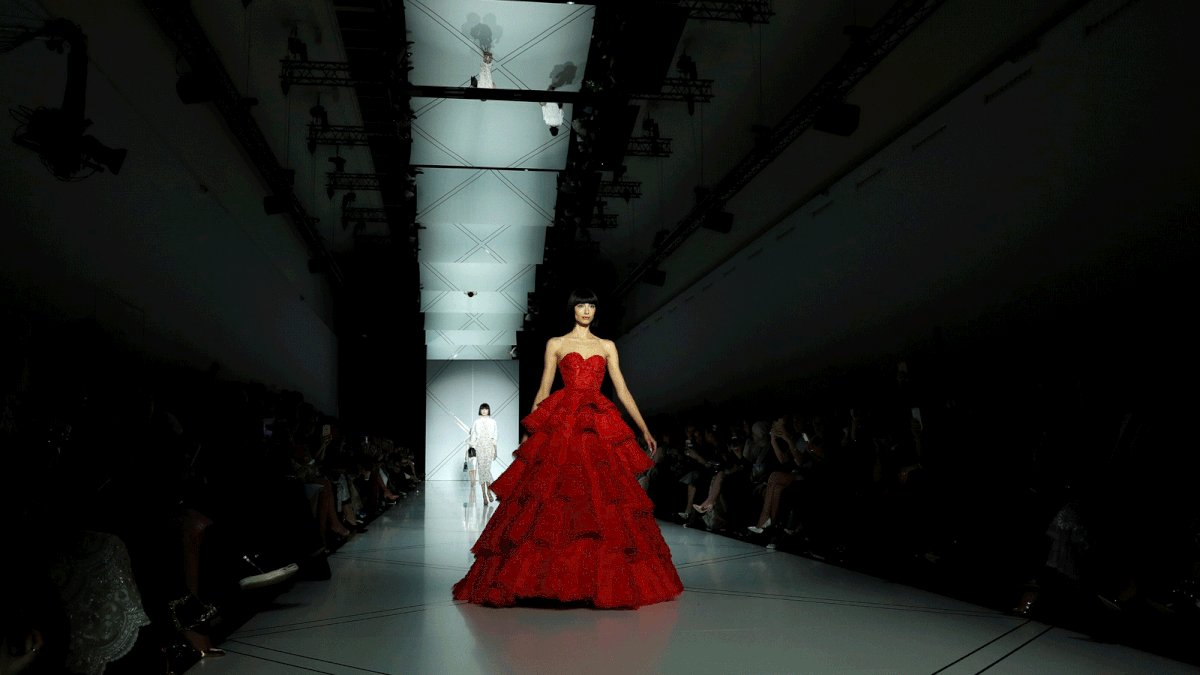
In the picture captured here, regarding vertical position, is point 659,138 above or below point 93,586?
above

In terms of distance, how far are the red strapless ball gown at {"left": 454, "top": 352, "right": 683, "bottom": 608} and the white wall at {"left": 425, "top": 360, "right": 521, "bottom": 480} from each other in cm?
1457

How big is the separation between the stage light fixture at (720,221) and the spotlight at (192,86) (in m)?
5.23

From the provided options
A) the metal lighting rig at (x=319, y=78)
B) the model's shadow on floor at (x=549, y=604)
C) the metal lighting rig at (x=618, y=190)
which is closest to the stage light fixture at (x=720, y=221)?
the metal lighting rig at (x=618, y=190)

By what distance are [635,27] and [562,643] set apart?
17.5ft

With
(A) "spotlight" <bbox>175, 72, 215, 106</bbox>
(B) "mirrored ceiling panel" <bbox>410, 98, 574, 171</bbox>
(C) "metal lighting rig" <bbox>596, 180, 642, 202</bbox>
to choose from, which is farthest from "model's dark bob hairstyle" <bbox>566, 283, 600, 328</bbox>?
(C) "metal lighting rig" <bbox>596, 180, 642, 202</bbox>

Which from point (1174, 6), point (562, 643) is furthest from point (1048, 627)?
point (1174, 6)

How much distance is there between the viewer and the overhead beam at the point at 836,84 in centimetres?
551

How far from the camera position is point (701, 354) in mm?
10688

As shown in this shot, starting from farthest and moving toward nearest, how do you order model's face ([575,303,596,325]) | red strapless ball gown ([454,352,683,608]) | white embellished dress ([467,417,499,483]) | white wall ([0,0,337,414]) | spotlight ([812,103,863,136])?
white embellished dress ([467,417,499,483]), spotlight ([812,103,863,136]), model's face ([575,303,596,325]), white wall ([0,0,337,414]), red strapless ball gown ([454,352,683,608])

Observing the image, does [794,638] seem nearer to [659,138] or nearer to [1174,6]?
[1174,6]

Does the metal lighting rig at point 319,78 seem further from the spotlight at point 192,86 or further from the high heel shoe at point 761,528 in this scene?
the high heel shoe at point 761,528

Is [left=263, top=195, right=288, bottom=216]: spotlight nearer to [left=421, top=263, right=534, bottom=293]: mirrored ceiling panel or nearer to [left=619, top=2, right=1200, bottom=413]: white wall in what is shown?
[left=619, top=2, right=1200, bottom=413]: white wall

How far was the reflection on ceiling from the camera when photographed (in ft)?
23.5

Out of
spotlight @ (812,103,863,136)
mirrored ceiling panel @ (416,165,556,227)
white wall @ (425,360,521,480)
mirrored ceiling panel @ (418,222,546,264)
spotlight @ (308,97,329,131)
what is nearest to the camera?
spotlight @ (812,103,863,136)
